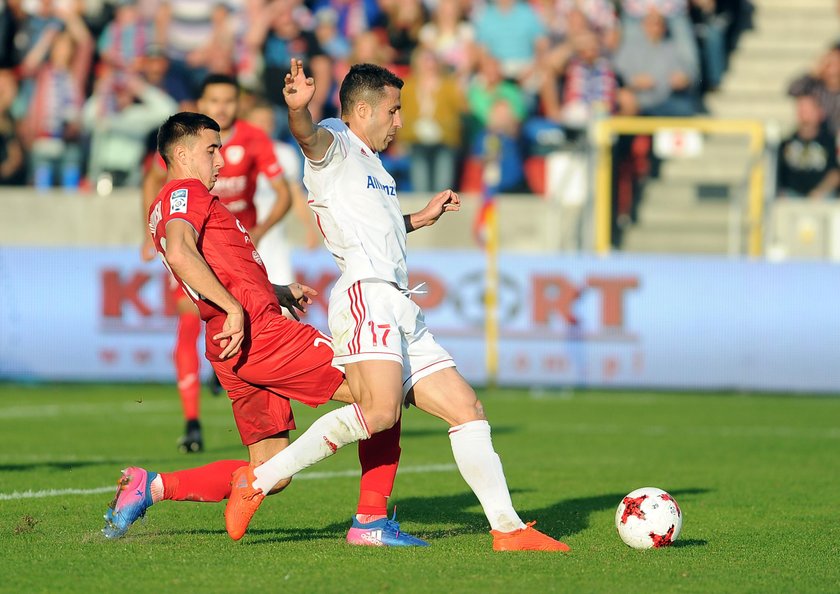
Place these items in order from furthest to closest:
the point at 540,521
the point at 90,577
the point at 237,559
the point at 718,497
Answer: the point at 718,497, the point at 540,521, the point at 237,559, the point at 90,577

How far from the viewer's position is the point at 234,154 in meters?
10.7

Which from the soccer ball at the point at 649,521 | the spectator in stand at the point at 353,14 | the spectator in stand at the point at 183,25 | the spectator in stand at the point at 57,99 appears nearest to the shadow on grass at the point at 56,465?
the soccer ball at the point at 649,521

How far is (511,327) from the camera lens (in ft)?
53.8

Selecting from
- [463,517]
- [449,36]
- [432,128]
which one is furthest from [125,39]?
[463,517]

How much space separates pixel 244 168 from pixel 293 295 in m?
3.92

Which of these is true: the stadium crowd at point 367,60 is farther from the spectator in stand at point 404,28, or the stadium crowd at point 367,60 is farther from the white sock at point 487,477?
the white sock at point 487,477

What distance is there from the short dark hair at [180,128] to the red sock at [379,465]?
1.63 meters

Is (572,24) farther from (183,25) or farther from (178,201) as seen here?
(178,201)

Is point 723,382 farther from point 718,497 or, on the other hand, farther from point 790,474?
point 718,497

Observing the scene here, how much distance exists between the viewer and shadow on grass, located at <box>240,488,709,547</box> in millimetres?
6992

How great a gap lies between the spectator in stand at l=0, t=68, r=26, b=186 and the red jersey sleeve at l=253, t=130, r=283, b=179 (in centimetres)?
931

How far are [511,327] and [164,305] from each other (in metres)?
3.92

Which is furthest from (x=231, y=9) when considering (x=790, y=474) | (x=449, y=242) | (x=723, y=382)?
(x=790, y=474)

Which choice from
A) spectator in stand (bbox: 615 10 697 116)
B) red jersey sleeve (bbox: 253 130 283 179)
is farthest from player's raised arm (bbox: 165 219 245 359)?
spectator in stand (bbox: 615 10 697 116)
